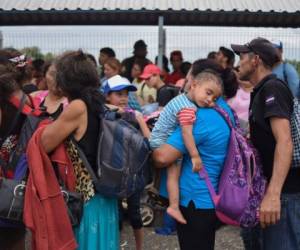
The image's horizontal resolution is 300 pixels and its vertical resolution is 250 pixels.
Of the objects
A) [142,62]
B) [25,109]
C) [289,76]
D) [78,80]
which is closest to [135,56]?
[142,62]

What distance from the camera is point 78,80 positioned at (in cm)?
322

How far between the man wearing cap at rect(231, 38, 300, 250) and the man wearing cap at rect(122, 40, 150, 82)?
5688 mm

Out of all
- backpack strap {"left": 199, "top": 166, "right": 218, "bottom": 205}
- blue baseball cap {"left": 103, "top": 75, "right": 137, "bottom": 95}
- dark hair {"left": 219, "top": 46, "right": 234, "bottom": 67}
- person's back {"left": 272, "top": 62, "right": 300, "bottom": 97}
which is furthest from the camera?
dark hair {"left": 219, "top": 46, "right": 234, "bottom": 67}

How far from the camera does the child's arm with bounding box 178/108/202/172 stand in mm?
3182

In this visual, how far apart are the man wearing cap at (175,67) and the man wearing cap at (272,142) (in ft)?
Result: 19.3

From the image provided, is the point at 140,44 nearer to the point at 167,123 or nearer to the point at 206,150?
the point at 167,123

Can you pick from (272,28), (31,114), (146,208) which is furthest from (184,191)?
(272,28)

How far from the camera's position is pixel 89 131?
10.6 ft

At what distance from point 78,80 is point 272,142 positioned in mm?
1232

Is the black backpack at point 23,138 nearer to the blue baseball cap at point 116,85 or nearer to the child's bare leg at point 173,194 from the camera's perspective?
the child's bare leg at point 173,194

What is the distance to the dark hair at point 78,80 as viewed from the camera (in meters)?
3.21

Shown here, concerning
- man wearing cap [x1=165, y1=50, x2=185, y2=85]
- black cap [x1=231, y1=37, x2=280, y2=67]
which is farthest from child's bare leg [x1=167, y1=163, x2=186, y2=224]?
man wearing cap [x1=165, y1=50, x2=185, y2=85]

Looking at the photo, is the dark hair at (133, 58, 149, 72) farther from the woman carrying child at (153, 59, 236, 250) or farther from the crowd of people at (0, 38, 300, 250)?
the woman carrying child at (153, 59, 236, 250)

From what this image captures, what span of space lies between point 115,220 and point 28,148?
724 millimetres
